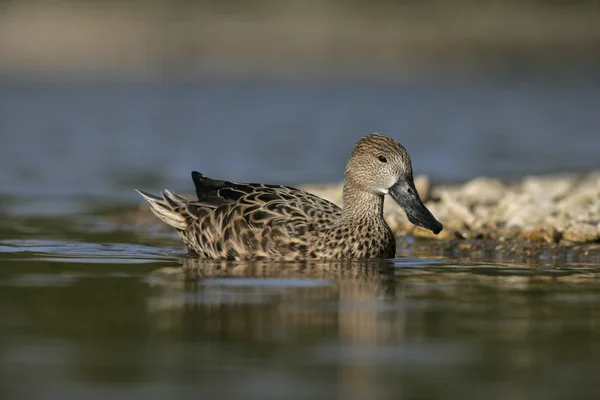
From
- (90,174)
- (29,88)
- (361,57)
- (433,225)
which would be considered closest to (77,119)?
(29,88)

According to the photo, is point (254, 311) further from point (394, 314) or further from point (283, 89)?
point (283, 89)

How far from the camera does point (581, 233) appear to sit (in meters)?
11.4

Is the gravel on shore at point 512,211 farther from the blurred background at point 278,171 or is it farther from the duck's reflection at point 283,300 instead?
the duck's reflection at point 283,300

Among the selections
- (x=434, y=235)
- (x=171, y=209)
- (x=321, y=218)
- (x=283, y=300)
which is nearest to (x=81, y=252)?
(x=171, y=209)

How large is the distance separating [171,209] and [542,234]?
3.09 metres

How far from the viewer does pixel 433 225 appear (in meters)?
10.7

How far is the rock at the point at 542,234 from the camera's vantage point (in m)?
11.5

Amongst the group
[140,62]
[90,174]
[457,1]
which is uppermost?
[457,1]

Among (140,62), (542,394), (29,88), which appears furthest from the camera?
(140,62)

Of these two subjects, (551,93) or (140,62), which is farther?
(140,62)

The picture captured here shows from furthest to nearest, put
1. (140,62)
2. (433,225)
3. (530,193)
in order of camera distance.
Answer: (140,62) < (530,193) < (433,225)

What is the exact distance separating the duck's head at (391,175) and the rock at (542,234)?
128 cm

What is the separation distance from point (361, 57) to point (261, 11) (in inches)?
129

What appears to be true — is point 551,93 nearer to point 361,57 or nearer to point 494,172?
point 361,57
